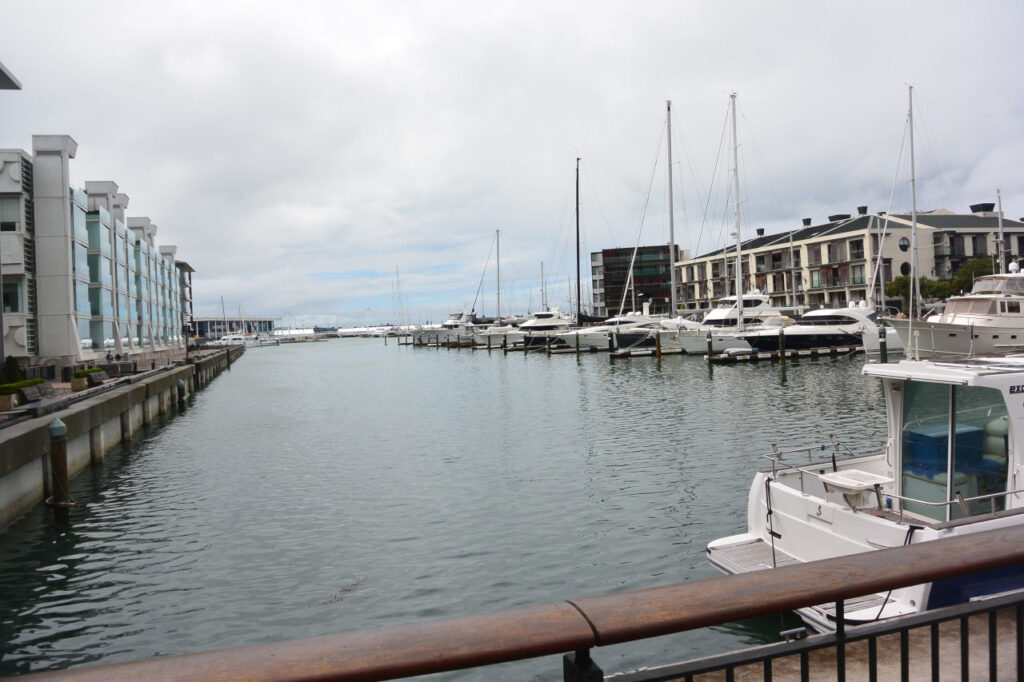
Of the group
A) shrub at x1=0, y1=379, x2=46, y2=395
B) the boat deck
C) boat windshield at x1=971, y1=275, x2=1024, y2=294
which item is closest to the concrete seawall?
shrub at x1=0, y1=379, x2=46, y2=395

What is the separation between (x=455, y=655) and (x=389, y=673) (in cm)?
21

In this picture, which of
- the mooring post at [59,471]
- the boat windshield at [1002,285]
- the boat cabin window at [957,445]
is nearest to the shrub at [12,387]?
the mooring post at [59,471]

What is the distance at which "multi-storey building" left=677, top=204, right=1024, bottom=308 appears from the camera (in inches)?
3765

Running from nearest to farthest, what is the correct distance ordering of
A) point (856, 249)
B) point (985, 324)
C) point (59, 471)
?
point (59, 471), point (985, 324), point (856, 249)

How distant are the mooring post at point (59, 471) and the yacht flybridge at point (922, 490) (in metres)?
15.2

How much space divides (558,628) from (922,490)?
9144 mm

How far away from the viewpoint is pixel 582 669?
2635mm

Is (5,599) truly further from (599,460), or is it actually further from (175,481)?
(599,460)

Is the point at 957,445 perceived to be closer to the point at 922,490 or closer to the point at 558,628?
the point at 922,490

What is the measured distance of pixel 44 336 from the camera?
137 feet

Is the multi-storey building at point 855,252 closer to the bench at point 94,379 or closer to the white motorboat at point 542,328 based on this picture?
the white motorboat at point 542,328

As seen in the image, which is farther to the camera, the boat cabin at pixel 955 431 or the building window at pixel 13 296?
the building window at pixel 13 296

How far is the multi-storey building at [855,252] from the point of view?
95.6 meters

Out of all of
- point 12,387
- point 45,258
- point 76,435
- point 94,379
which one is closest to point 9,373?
point 12,387
